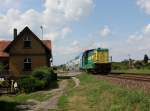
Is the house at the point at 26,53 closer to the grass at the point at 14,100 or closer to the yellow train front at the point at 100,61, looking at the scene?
the yellow train front at the point at 100,61

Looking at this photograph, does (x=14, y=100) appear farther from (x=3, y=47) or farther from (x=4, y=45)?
(x=4, y=45)

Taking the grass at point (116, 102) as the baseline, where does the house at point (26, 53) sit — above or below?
above

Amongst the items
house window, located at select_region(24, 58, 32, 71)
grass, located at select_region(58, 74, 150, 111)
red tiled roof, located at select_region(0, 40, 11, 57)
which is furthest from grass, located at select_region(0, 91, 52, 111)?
red tiled roof, located at select_region(0, 40, 11, 57)

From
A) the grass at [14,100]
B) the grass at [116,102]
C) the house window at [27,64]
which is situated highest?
the house window at [27,64]

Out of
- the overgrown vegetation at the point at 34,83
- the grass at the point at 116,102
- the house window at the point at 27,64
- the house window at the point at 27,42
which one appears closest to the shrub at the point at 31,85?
the overgrown vegetation at the point at 34,83

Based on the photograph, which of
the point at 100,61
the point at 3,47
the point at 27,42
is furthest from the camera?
the point at 3,47

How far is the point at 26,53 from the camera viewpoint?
56.9 metres

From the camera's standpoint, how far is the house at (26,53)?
185ft

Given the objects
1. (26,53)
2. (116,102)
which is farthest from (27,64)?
(116,102)

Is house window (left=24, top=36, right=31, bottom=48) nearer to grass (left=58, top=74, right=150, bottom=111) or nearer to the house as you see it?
the house

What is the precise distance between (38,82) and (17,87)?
2.79 m

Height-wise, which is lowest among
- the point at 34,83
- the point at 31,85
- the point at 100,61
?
the point at 31,85

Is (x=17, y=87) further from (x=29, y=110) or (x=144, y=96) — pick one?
(x=144, y=96)

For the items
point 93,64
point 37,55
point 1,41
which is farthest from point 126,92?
point 1,41
